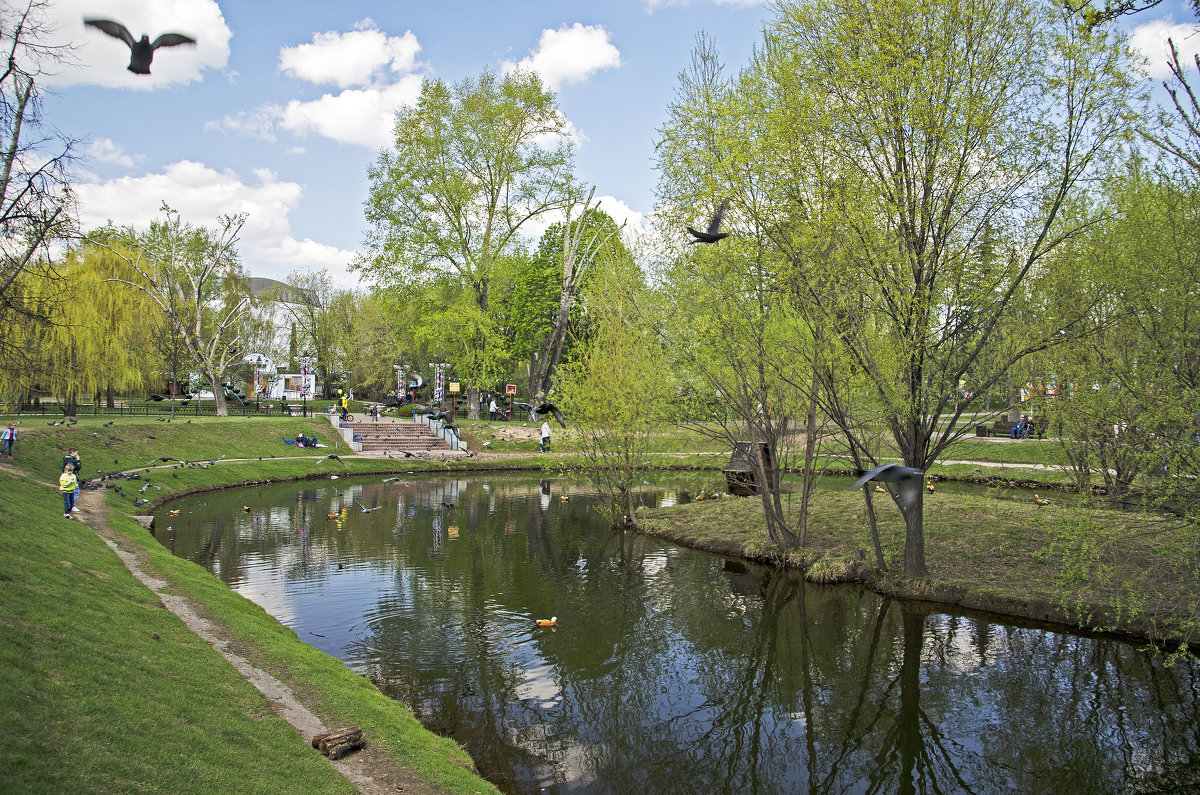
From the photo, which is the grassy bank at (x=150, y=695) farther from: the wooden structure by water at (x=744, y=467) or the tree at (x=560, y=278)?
the tree at (x=560, y=278)

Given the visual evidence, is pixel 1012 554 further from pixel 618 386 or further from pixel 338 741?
pixel 338 741

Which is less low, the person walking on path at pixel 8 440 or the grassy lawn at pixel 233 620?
the person walking on path at pixel 8 440

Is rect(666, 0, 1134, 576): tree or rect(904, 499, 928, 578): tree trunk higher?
rect(666, 0, 1134, 576): tree

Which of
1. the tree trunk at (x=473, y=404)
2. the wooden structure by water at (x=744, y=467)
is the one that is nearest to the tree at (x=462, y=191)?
the tree trunk at (x=473, y=404)

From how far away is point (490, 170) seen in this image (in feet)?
153

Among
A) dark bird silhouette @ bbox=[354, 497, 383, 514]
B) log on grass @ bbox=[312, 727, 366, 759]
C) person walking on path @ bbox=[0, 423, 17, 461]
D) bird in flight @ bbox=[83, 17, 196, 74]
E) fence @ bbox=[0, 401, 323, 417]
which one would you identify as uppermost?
bird in flight @ bbox=[83, 17, 196, 74]

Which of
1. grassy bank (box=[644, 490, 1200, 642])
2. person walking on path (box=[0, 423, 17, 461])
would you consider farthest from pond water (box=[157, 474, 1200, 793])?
person walking on path (box=[0, 423, 17, 461])

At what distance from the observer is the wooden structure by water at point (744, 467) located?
19.4 meters

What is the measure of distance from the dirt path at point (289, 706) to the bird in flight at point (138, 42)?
7.89m

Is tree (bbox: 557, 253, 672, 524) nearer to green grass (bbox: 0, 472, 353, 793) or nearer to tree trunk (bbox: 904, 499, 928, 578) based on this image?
tree trunk (bbox: 904, 499, 928, 578)

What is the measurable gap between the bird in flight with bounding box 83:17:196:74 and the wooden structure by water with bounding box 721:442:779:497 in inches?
588

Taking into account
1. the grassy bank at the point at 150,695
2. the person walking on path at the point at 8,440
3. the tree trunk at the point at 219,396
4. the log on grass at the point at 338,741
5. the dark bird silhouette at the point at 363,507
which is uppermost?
the tree trunk at the point at 219,396

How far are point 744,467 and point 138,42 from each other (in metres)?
20.4

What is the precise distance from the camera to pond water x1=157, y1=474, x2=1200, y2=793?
908 cm
